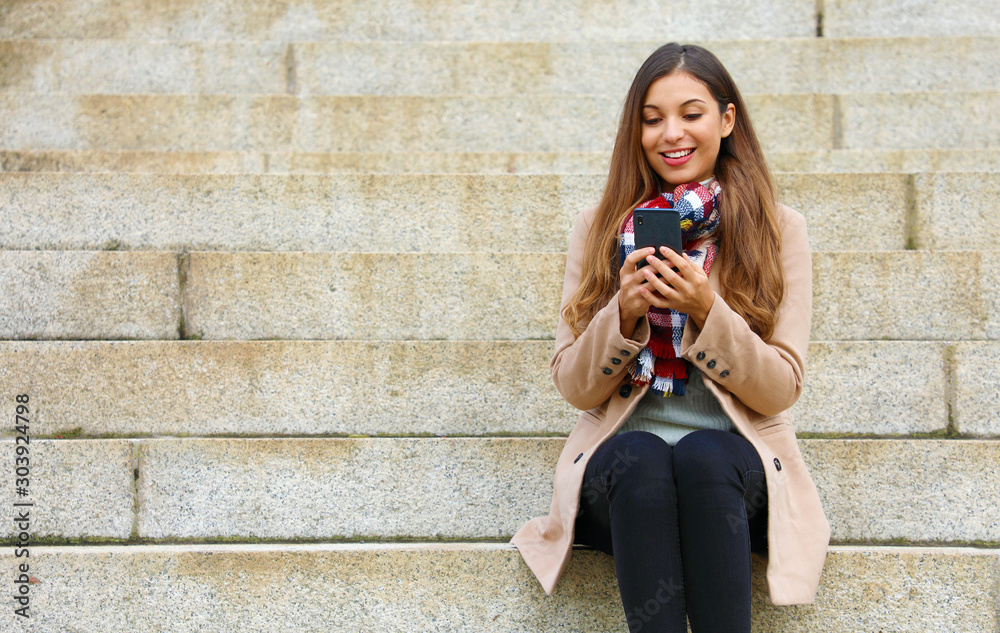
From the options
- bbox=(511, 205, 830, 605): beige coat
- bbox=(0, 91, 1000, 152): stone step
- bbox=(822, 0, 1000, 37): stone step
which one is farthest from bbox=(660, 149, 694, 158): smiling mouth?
bbox=(822, 0, 1000, 37): stone step

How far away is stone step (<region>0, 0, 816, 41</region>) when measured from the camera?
5004 millimetres

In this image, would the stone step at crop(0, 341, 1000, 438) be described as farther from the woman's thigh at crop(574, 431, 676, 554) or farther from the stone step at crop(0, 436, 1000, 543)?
the woman's thigh at crop(574, 431, 676, 554)

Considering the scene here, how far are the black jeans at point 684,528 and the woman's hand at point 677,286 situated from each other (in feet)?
0.99

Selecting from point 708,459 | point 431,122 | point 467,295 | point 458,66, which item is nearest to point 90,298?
point 467,295

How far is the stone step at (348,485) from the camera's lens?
2602 mm

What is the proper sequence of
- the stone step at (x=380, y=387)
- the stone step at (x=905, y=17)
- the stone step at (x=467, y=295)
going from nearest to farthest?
1. the stone step at (x=380, y=387)
2. the stone step at (x=467, y=295)
3. the stone step at (x=905, y=17)

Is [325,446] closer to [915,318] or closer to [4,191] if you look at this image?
[4,191]

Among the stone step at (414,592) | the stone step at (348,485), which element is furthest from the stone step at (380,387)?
the stone step at (414,592)

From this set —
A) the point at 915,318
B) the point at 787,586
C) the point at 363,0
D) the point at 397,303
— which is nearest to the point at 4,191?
the point at 397,303

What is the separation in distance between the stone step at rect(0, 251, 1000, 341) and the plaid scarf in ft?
2.88

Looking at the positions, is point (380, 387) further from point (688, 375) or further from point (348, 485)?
point (688, 375)

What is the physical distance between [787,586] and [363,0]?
4132 mm

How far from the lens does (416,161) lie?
3959 mm

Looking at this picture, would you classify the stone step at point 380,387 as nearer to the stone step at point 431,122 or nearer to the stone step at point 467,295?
the stone step at point 467,295
